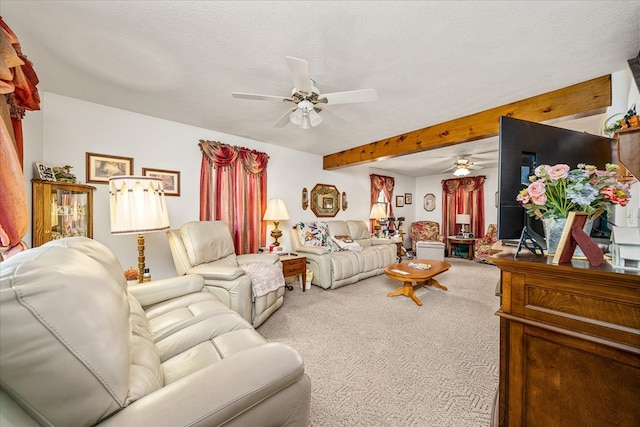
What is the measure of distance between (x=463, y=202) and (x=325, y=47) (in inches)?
238

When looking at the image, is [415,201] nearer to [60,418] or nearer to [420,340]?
[420,340]

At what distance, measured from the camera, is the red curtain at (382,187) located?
592 cm

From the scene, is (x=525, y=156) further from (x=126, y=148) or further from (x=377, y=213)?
(x=377, y=213)

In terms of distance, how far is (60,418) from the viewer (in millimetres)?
580

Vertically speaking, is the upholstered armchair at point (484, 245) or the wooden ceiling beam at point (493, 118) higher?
the wooden ceiling beam at point (493, 118)

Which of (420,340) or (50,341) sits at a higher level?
(50,341)

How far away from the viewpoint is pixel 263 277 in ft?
8.16

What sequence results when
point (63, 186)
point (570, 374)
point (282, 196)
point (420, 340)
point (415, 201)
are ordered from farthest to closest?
point (415, 201) < point (282, 196) < point (420, 340) < point (63, 186) < point (570, 374)

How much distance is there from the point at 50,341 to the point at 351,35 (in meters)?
1.91

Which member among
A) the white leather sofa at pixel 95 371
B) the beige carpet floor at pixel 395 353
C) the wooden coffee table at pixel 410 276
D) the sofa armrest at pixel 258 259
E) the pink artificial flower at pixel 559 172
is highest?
the pink artificial flower at pixel 559 172

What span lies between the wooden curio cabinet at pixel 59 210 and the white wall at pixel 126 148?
269 millimetres

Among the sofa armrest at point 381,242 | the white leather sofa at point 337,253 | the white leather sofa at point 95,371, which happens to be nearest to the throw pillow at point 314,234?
the white leather sofa at point 337,253

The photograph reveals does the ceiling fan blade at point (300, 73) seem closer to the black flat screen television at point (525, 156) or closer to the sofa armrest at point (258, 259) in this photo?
the black flat screen television at point (525, 156)

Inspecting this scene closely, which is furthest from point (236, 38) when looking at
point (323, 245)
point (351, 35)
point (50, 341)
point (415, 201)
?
point (415, 201)
